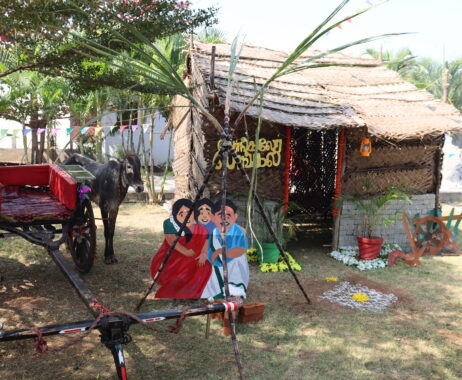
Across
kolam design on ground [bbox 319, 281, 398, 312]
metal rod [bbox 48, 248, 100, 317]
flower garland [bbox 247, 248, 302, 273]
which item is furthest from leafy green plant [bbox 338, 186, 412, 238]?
metal rod [bbox 48, 248, 100, 317]

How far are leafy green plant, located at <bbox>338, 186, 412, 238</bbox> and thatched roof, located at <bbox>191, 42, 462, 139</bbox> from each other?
104cm

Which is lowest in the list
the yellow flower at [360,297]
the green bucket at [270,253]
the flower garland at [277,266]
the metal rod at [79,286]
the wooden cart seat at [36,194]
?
the yellow flower at [360,297]

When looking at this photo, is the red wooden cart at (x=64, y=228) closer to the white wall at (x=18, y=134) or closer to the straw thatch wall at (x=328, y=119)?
the straw thatch wall at (x=328, y=119)

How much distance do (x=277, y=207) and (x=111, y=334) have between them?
4.57 m

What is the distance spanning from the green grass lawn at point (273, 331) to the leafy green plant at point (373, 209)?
2.87 feet

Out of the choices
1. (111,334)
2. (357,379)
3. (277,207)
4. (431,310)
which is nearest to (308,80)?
(277,207)

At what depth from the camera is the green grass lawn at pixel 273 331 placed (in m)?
3.76

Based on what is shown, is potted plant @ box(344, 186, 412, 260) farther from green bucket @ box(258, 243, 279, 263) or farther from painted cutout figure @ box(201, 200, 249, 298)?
painted cutout figure @ box(201, 200, 249, 298)

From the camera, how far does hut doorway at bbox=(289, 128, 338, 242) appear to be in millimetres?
9891

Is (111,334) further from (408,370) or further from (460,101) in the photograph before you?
(460,101)

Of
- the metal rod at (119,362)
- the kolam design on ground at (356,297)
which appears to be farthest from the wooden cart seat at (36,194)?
the kolam design on ground at (356,297)

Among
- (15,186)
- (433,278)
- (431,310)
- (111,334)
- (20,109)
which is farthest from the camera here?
(20,109)

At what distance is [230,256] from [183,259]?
1.73ft

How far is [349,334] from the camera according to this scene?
14.8 feet
